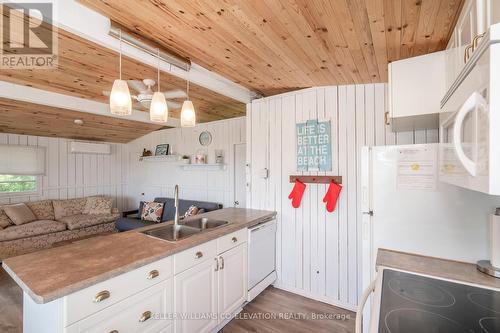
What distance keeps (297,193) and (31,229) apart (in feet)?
14.5

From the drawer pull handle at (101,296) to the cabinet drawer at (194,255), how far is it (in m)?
0.45

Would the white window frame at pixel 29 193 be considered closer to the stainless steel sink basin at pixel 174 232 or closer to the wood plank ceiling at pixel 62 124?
the wood plank ceiling at pixel 62 124

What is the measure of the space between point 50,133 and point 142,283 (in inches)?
189

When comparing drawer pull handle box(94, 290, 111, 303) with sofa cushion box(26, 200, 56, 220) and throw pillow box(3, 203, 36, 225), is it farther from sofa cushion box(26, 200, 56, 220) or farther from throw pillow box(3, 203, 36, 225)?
sofa cushion box(26, 200, 56, 220)

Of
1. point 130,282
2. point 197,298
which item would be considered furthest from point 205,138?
point 130,282

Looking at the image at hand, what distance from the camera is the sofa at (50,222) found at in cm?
385

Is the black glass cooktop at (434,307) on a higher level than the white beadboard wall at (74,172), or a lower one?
lower

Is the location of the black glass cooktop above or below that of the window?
below

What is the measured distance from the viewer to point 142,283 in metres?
1.42

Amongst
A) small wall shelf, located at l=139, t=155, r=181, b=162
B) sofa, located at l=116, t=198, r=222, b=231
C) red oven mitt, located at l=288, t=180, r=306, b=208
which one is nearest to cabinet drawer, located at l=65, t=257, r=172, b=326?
red oven mitt, located at l=288, t=180, r=306, b=208

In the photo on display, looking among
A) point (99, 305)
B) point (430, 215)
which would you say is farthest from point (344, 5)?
point (99, 305)

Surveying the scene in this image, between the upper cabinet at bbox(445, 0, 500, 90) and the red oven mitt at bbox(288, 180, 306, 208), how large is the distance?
1611mm

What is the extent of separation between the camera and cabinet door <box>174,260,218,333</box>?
166 cm

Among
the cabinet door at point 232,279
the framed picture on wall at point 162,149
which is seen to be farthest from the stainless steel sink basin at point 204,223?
the framed picture on wall at point 162,149
